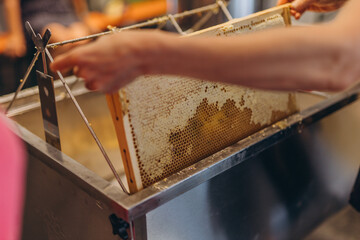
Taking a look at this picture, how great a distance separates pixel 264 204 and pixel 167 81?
65 cm

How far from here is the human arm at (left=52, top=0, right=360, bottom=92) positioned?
0.60 m

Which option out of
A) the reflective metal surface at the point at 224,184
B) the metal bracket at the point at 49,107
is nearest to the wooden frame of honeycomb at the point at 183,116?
the reflective metal surface at the point at 224,184

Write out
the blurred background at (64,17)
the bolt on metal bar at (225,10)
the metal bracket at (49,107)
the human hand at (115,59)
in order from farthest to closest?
1. the blurred background at (64,17)
2. the bolt on metal bar at (225,10)
3. the metal bracket at (49,107)
4. the human hand at (115,59)

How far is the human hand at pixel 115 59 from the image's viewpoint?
59 centimetres

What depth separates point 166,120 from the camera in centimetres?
103

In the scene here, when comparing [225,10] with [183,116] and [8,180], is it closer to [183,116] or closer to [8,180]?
[183,116]

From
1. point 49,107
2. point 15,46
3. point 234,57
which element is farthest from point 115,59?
point 15,46

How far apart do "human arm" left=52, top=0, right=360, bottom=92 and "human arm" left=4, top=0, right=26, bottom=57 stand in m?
2.92

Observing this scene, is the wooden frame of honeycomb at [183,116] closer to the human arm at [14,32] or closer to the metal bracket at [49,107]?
the metal bracket at [49,107]

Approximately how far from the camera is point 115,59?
0.59m

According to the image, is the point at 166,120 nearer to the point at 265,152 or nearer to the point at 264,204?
the point at 265,152

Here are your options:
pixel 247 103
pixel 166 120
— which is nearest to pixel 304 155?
pixel 247 103

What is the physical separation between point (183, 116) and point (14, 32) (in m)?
2.72

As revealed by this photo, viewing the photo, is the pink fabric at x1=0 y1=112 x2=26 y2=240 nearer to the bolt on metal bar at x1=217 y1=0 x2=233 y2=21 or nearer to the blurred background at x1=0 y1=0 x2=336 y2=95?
the bolt on metal bar at x1=217 y1=0 x2=233 y2=21
